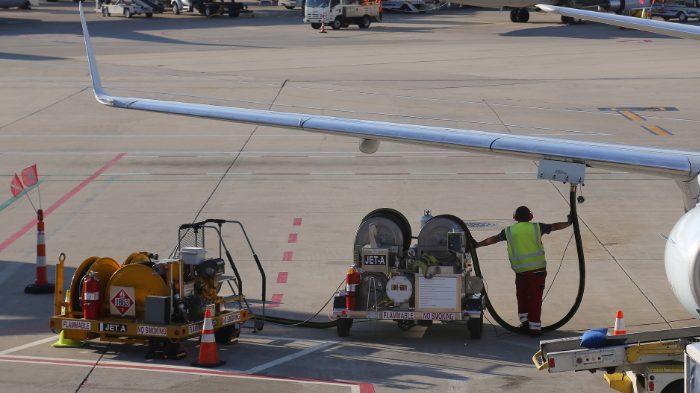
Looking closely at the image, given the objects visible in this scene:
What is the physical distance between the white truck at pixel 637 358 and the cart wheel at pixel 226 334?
16.9ft

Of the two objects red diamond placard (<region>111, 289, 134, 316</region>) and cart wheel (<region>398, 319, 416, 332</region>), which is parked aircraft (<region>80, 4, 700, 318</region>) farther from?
red diamond placard (<region>111, 289, 134, 316</region>)

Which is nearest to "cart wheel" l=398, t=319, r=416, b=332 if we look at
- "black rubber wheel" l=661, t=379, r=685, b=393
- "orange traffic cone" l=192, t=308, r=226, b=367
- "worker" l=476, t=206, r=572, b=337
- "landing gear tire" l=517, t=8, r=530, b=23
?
"worker" l=476, t=206, r=572, b=337

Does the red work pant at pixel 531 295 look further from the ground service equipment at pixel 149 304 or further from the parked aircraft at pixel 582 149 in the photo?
the ground service equipment at pixel 149 304

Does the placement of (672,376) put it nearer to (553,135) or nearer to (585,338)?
(585,338)

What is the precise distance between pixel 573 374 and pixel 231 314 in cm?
484

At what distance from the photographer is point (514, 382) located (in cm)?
1451

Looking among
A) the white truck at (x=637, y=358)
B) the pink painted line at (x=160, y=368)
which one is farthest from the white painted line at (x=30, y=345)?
the white truck at (x=637, y=358)

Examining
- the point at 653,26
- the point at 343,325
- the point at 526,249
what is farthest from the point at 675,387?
the point at 653,26

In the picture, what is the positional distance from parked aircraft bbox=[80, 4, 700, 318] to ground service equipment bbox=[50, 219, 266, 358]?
8.61ft

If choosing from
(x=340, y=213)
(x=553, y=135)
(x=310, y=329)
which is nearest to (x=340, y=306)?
(x=310, y=329)

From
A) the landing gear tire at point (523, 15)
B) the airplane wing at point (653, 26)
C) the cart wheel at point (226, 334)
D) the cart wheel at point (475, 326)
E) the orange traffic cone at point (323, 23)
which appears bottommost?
the cart wheel at point (226, 334)

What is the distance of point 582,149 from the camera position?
14.8m

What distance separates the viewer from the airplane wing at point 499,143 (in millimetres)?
14211

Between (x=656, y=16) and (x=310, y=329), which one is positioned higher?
(x=656, y=16)
